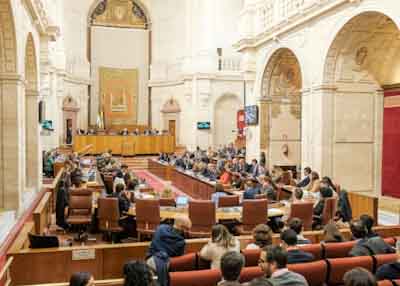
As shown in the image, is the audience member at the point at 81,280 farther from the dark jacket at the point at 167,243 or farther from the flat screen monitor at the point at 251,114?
the flat screen monitor at the point at 251,114

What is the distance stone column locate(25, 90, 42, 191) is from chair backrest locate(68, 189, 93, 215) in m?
4.79

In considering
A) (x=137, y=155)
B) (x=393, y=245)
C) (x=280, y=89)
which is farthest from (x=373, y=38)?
(x=137, y=155)

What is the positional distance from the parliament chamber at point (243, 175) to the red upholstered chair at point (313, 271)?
14mm

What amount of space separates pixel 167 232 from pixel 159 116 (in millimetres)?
21971

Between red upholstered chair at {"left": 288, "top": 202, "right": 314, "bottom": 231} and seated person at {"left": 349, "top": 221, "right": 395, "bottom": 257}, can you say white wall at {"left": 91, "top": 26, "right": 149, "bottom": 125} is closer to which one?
red upholstered chair at {"left": 288, "top": 202, "right": 314, "bottom": 231}

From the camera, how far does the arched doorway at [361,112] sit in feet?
34.5

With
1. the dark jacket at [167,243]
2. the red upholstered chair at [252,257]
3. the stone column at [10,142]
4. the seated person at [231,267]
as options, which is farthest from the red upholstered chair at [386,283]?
the stone column at [10,142]

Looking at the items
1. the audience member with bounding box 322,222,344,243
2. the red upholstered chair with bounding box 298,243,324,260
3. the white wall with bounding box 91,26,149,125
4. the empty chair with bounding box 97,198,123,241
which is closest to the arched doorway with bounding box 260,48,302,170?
the empty chair with bounding box 97,198,123,241

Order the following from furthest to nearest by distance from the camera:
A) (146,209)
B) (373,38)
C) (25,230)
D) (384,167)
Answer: (384,167) < (373,38) < (146,209) < (25,230)

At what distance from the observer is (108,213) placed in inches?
283

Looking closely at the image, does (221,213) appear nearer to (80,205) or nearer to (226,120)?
(80,205)

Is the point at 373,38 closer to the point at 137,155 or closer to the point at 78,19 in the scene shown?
the point at 137,155

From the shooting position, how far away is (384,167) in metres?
11.0

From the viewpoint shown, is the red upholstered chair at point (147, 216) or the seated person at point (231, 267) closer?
the seated person at point (231, 267)
